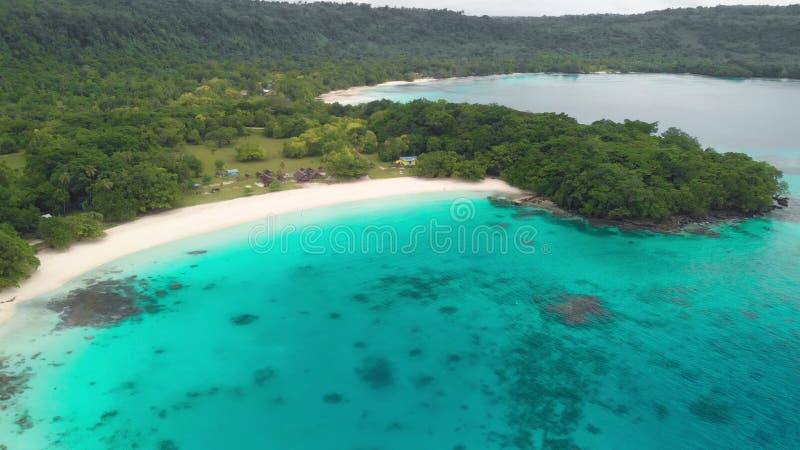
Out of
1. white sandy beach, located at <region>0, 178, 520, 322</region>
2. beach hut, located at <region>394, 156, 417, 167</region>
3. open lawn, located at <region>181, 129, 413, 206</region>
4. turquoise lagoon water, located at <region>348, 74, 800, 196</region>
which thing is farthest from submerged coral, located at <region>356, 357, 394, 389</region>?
turquoise lagoon water, located at <region>348, 74, 800, 196</region>

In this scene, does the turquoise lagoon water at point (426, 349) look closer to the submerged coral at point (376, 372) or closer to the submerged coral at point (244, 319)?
the submerged coral at point (376, 372)

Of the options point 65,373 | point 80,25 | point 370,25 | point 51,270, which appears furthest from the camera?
point 370,25

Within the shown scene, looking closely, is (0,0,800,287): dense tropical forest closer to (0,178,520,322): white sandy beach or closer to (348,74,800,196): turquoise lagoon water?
(0,178,520,322): white sandy beach

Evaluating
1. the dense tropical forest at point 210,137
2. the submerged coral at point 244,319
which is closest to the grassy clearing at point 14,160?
the dense tropical forest at point 210,137

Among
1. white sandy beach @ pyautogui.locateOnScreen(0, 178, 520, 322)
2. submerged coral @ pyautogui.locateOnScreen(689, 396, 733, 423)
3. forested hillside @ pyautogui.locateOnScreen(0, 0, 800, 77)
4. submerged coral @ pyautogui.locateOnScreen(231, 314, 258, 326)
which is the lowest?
submerged coral @ pyautogui.locateOnScreen(689, 396, 733, 423)

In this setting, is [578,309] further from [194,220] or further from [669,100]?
[669,100]

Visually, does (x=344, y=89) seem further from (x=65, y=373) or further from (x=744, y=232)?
(x=65, y=373)

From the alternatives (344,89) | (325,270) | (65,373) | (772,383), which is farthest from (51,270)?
(344,89)

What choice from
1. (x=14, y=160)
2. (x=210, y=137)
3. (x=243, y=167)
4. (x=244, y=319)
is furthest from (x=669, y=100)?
(x=14, y=160)
